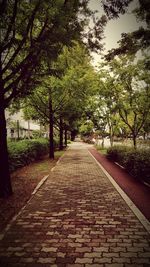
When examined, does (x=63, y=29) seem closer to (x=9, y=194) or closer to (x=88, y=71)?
(x=9, y=194)

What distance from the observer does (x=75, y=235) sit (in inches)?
231

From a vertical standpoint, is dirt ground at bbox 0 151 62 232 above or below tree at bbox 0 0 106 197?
below

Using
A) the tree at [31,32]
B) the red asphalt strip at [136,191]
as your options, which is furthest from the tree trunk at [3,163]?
the red asphalt strip at [136,191]

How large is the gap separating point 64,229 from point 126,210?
2255 mm

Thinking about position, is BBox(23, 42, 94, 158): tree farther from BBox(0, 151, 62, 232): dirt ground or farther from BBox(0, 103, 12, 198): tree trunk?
BBox(0, 103, 12, 198): tree trunk

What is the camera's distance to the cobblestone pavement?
473cm


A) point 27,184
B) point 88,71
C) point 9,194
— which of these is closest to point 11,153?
point 27,184

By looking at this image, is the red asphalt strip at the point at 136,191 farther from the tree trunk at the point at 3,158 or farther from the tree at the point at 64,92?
the tree at the point at 64,92

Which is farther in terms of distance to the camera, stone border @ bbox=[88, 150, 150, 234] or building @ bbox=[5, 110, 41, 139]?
building @ bbox=[5, 110, 41, 139]

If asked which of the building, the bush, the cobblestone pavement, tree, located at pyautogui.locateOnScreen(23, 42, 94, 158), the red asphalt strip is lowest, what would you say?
the cobblestone pavement

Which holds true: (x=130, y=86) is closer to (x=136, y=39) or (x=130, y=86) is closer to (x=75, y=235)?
(x=136, y=39)

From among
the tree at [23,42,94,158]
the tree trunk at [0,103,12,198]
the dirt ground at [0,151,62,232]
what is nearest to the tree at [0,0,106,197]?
A: the tree trunk at [0,103,12,198]

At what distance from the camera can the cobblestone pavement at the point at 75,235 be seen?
4.73 m

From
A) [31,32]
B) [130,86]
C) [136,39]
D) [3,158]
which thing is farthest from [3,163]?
[130,86]
